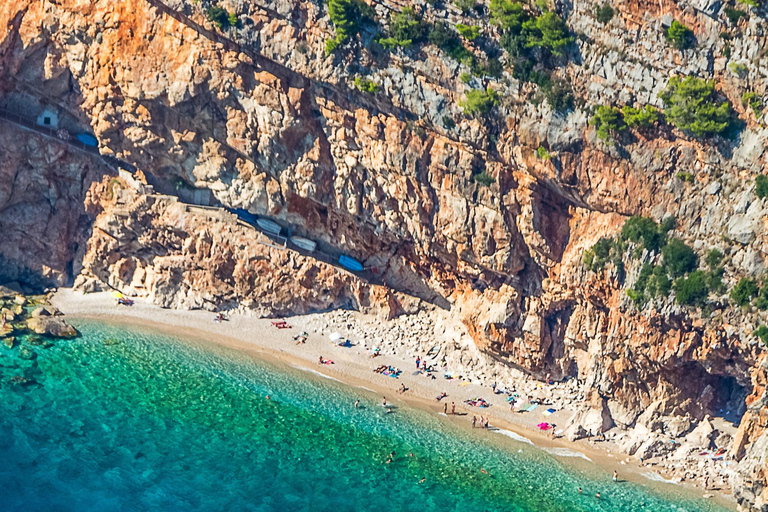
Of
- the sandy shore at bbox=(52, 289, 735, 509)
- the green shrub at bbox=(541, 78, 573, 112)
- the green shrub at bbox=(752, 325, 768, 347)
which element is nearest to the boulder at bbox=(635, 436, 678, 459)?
the sandy shore at bbox=(52, 289, 735, 509)

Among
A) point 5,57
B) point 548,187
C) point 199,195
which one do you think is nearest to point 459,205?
point 548,187

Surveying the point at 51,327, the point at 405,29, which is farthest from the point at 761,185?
the point at 51,327

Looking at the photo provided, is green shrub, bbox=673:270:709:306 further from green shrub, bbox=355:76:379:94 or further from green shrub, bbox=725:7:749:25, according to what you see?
green shrub, bbox=355:76:379:94

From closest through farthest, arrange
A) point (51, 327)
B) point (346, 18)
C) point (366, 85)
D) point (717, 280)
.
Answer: point (717, 280) → point (346, 18) → point (366, 85) → point (51, 327)

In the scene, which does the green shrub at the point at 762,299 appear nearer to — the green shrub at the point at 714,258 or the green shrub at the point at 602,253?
the green shrub at the point at 714,258

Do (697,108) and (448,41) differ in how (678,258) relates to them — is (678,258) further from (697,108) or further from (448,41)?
(448,41)

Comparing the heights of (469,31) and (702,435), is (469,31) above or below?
above
